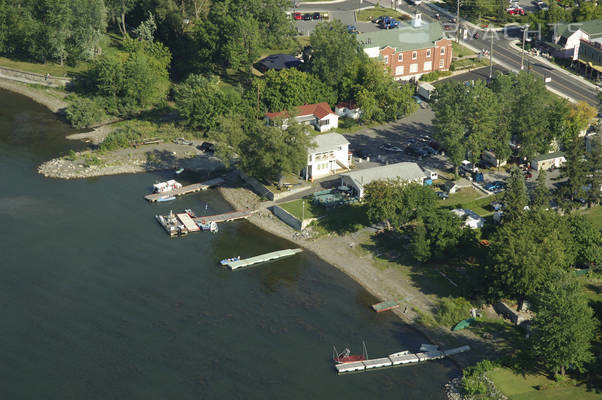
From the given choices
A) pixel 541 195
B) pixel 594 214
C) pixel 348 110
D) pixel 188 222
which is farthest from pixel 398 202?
pixel 348 110

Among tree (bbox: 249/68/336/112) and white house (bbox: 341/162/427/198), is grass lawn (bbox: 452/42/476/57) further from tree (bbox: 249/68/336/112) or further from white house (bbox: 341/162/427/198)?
white house (bbox: 341/162/427/198)

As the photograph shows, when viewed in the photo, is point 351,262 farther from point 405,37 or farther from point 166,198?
point 405,37

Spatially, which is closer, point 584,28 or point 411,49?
point 411,49

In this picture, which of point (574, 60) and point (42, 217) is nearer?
point (42, 217)

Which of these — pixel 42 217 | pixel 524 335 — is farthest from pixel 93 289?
pixel 524 335

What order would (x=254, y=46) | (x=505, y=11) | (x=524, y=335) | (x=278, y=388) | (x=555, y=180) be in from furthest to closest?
(x=505, y=11), (x=254, y=46), (x=555, y=180), (x=524, y=335), (x=278, y=388)

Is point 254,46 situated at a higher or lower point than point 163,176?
higher

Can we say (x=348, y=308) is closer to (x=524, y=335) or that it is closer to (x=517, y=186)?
(x=524, y=335)
